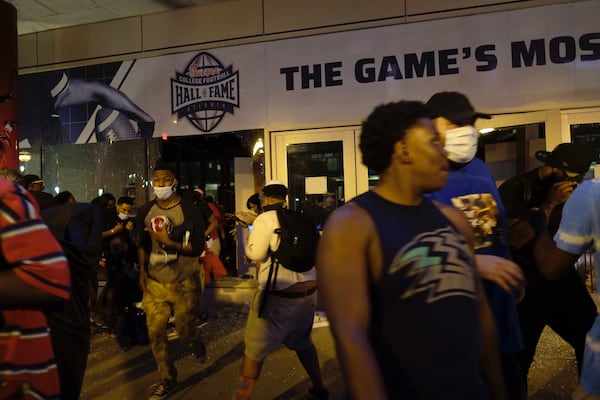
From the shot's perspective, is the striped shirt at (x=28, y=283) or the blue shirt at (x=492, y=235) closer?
the striped shirt at (x=28, y=283)

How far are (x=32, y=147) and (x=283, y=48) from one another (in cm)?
496

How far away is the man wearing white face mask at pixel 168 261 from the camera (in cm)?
455

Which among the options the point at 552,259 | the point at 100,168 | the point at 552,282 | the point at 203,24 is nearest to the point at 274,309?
the point at 552,282

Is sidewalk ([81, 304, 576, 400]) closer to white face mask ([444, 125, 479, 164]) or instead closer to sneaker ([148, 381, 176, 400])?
sneaker ([148, 381, 176, 400])

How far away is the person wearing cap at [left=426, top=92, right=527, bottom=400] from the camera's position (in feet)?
7.93

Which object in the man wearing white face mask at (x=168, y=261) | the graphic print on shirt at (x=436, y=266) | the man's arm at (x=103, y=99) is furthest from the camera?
the man's arm at (x=103, y=99)

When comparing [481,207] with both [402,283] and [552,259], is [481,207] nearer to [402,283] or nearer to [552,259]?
[552,259]

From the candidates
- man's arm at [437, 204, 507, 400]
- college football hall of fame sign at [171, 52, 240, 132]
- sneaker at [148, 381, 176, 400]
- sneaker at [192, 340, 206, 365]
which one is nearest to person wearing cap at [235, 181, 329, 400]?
sneaker at [148, 381, 176, 400]

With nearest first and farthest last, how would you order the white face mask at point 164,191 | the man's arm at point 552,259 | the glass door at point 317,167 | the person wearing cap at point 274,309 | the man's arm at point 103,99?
the man's arm at point 552,259 → the person wearing cap at point 274,309 → the white face mask at point 164,191 → the glass door at point 317,167 → the man's arm at point 103,99

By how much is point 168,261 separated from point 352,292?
3446 millimetres

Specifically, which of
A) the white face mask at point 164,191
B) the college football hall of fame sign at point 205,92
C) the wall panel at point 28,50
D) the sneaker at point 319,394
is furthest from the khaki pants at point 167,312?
the wall panel at point 28,50

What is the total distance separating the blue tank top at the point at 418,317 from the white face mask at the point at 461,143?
91cm

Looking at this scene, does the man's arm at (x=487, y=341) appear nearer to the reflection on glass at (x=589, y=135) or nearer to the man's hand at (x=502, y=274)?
the man's hand at (x=502, y=274)

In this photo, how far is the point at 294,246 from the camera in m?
3.88
